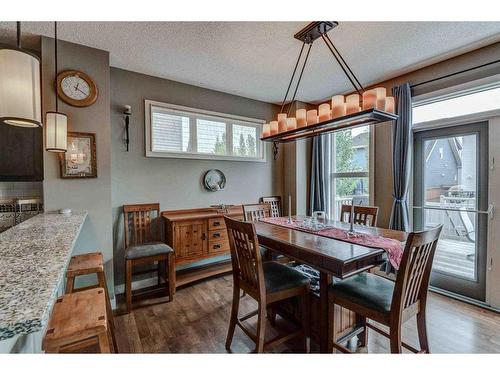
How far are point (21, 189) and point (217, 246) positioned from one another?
2183 millimetres

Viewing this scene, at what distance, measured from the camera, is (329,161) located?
13.8 ft

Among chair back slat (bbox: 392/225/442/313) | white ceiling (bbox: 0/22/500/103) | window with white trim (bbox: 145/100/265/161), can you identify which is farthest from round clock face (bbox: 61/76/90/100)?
chair back slat (bbox: 392/225/442/313)

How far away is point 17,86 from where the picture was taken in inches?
43.4

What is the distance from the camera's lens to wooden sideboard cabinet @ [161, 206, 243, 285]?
9.70 feet

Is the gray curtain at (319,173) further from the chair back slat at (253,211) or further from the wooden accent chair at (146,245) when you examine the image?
the wooden accent chair at (146,245)

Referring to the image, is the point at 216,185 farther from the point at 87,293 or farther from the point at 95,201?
the point at 87,293

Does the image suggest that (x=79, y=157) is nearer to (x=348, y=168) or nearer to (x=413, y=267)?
(x=413, y=267)

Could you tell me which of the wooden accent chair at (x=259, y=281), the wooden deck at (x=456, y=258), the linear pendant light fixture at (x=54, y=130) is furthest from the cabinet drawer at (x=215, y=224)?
the wooden deck at (x=456, y=258)

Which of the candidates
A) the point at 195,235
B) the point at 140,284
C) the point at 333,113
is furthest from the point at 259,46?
the point at 140,284

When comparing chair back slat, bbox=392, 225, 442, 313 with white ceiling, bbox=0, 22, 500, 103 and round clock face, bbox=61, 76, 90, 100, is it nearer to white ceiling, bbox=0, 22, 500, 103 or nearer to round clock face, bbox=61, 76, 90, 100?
white ceiling, bbox=0, 22, 500, 103

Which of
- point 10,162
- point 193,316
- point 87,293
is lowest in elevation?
point 193,316
